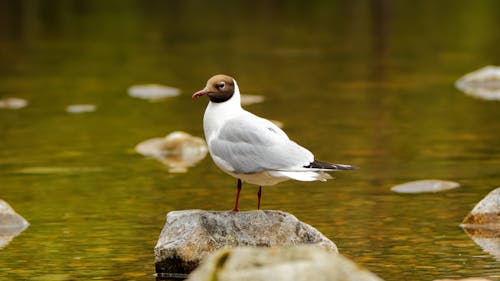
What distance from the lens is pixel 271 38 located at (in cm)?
3656

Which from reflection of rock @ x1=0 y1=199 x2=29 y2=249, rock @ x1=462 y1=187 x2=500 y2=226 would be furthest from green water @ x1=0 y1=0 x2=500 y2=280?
rock @ x1=462 y1=187 x2=500 y2=226

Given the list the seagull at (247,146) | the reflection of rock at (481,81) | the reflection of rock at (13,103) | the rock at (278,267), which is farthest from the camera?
the reflection of rock at (481,81)

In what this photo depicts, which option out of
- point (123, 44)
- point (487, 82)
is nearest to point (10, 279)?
point (487, 82)

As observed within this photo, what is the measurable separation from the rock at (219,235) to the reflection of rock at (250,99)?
1232 cm

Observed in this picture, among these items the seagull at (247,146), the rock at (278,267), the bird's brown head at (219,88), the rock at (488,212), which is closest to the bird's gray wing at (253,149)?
the seagull at (247,146)

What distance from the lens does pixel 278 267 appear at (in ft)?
21.9

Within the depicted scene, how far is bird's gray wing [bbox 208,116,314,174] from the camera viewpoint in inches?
412

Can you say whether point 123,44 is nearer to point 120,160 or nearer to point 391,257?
point 120,160

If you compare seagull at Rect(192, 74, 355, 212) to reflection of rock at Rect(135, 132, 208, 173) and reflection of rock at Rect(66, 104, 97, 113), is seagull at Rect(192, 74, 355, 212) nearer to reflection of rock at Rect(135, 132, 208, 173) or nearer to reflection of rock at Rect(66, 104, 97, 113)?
reflection of rock at Rect(135, 132, 208, 173)

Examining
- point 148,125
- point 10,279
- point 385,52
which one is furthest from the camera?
point 385,52

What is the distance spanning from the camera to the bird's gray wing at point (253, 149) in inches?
412

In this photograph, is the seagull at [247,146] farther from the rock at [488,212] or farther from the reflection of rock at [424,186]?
the reflection of rock at [424,186]

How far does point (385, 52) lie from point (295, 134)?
13185mm

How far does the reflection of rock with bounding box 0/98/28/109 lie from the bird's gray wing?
522 inches
